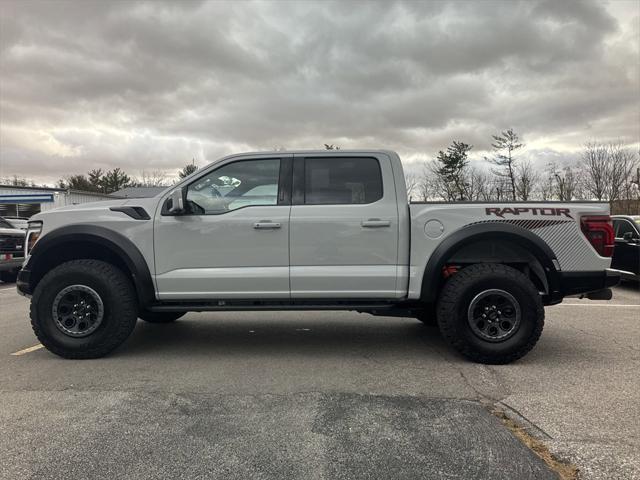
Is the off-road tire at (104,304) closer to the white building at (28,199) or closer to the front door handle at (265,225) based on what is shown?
the front door handle at (265,225)

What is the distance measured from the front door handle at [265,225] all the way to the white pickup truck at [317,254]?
0.01 metres

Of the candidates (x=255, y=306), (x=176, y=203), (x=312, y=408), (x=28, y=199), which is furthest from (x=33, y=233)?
(x=28, y=199)

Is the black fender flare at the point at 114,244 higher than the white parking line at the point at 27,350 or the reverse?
higher

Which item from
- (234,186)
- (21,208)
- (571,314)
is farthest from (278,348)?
(21,208)

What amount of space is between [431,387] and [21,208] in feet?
116

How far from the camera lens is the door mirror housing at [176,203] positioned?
4.72 m

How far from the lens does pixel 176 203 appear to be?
4723mm

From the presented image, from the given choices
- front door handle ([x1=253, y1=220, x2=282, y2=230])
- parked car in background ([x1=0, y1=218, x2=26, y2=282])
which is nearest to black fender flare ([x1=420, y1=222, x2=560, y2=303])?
front door handle ([x1=253, y1=220, x2=282, y2=230])

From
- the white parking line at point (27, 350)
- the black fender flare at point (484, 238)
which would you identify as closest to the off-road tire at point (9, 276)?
the white parking line at point (27, 350)

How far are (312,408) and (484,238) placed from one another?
7.65 ft

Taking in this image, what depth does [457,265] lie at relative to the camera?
5.01 metres

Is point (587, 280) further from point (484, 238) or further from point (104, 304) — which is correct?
point (104, 304)

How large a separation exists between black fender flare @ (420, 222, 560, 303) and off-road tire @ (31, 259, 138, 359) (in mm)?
2981

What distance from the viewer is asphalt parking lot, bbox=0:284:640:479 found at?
283cm
